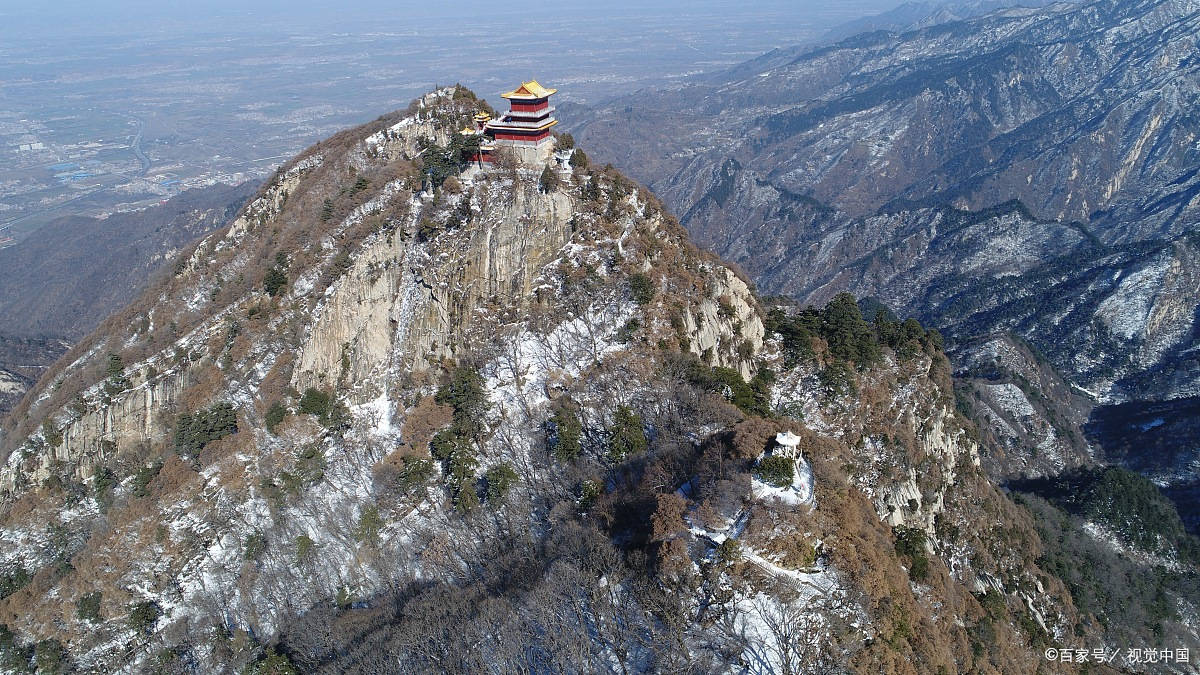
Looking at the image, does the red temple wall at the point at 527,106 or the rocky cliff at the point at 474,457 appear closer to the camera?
the rocky cliff at the point at 474,457

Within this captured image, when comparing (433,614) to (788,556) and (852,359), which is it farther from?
(852,359)

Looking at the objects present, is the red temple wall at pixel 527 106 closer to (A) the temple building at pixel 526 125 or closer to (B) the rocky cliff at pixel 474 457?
(A) the temple building at pixel 526 125

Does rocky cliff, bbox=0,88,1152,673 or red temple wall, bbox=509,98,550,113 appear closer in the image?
rocky cliff, bbox=0,88,1152,673

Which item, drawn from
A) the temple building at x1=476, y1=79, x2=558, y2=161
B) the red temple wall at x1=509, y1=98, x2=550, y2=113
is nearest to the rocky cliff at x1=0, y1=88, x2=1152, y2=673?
the temple building at x1=476, y1=79, x2=558, y2=161

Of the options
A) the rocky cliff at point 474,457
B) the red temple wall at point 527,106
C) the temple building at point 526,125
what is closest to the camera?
the rocky cliff at point 474,457

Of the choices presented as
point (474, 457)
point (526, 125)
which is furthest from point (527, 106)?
point (474, 457)

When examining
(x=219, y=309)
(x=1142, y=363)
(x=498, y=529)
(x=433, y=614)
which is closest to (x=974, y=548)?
(x=498, y=529)

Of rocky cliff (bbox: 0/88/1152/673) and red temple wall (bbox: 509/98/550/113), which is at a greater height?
red temple wall (bbox: 509/98/550/113)

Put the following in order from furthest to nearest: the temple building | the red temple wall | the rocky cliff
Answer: the red temple wall
the temple building
the rocky cliff

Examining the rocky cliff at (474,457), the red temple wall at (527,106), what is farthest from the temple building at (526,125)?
the rocky cliff at (474,457)

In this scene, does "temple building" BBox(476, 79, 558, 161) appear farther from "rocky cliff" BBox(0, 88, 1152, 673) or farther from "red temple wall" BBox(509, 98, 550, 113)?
"rocky cliff" BBox(0, 88, 1152, 673)
